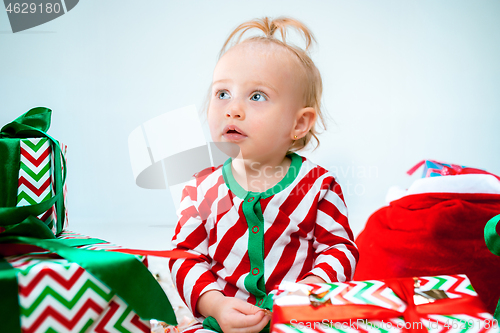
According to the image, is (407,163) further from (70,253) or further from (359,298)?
(70,253)

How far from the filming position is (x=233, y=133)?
77 cm

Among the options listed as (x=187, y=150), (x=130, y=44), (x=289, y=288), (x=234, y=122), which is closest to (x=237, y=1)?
(x=130, y=44)

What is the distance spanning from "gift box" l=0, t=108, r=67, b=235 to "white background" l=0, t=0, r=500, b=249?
121 cm

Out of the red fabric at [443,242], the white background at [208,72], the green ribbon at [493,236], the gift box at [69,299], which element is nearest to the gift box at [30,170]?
the gift box at [69,299]

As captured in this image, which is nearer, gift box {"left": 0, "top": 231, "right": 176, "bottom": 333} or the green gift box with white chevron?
gift box {"left": 0, "top": 231, "right": 176, "bottom": 333}

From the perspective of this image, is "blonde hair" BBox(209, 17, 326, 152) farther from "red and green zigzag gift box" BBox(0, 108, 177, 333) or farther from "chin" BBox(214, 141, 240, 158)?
"red and green zigzag gift box" BBox(0, 108, 177, 333)

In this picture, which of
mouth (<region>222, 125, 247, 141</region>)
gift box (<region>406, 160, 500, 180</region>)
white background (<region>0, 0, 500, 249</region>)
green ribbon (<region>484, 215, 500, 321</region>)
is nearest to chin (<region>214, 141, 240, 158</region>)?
mouth (<region>222, 125, 247, 141</region>)

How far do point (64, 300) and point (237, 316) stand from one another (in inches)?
10.3

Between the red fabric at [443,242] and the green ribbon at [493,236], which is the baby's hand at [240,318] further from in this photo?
the red fabric at [443,242]

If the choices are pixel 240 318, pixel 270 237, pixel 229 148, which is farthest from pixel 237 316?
pixel 229 148

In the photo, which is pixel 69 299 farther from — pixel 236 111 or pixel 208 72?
pixel 208 72

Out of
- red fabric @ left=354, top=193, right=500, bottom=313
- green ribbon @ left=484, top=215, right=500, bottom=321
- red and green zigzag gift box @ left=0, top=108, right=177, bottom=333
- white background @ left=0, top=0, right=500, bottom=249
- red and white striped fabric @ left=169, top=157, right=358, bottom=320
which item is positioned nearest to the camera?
red and green zigzag gift box @ left=0, top=108, right=177, bottom=333

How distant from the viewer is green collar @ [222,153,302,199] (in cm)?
78

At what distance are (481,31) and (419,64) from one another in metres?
0.32
